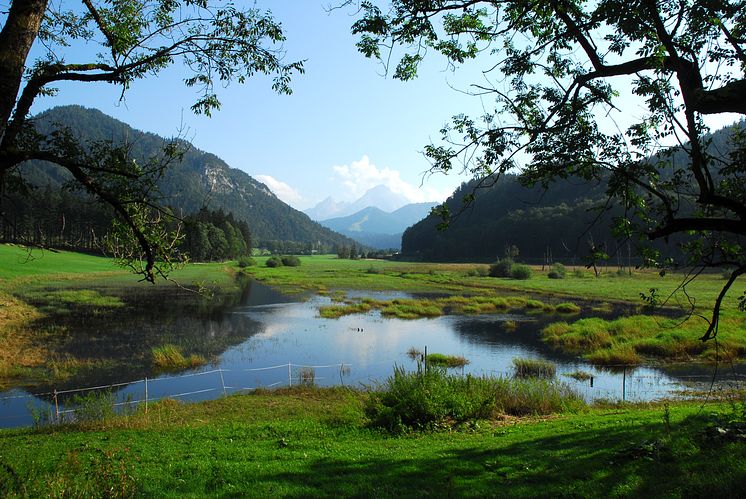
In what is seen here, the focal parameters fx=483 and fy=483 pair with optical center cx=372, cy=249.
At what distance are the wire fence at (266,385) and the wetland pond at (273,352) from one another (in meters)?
0.05

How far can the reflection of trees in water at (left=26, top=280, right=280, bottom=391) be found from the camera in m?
25.6

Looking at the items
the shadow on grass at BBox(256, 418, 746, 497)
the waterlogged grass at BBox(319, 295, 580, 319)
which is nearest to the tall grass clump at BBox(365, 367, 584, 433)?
the shadow on grass at BBox(256, 418, 746, 497)

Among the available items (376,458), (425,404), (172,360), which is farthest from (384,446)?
(172,360)

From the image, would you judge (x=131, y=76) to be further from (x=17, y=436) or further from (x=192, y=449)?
(x=17, y=436)

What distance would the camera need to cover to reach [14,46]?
215 inches

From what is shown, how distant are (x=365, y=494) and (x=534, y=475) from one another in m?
2.99

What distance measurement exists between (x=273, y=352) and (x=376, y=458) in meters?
22.9

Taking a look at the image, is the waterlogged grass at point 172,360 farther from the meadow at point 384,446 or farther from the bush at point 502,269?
the bush at point 502,269

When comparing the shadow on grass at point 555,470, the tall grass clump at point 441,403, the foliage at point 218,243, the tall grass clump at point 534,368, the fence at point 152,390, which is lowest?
the fence at point 152,390

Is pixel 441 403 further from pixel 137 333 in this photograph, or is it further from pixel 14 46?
pixel 137 333

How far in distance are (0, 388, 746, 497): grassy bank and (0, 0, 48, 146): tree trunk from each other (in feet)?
14.2

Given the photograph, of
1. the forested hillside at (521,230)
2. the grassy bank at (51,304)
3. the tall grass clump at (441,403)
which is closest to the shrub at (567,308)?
the tall grass clump at (441,403)

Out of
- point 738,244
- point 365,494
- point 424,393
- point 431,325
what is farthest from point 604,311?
point 365,494

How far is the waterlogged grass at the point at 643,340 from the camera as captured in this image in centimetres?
2995
